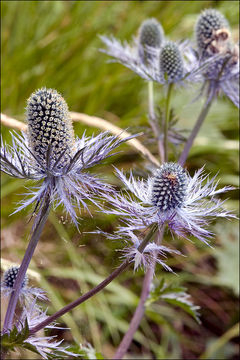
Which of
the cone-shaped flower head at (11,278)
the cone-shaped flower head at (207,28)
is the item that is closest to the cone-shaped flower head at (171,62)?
the cone-shaped flower head at (207,28)

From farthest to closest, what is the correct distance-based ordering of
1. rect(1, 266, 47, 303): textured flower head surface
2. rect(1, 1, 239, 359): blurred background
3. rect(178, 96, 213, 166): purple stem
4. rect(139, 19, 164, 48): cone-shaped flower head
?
→ rect(1, 1, 239, 359): blurred background
rect(139, 19, 164, 48): cone-shaped flower head
rect(178, 96, 213, 166): purple stem
rect(1, 266, 47, 303): textured flower head surface

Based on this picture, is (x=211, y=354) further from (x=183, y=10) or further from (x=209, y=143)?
(x=183, y=10)

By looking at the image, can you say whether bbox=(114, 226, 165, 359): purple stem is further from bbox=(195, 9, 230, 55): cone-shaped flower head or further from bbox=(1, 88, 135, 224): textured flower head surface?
bbox=(195, 9, 230, 55): cone-shaped flower head

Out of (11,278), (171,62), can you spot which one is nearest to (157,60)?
(171,62)

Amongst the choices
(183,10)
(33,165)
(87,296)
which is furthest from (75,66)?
(87,296)

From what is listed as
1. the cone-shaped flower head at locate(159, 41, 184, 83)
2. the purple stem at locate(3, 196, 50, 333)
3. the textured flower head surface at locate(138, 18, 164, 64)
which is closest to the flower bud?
the purple stem at locate(3, 196, 50, 333)

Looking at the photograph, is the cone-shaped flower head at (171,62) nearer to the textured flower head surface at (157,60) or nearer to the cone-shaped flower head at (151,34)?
the textured flower head surface at (157,60)
